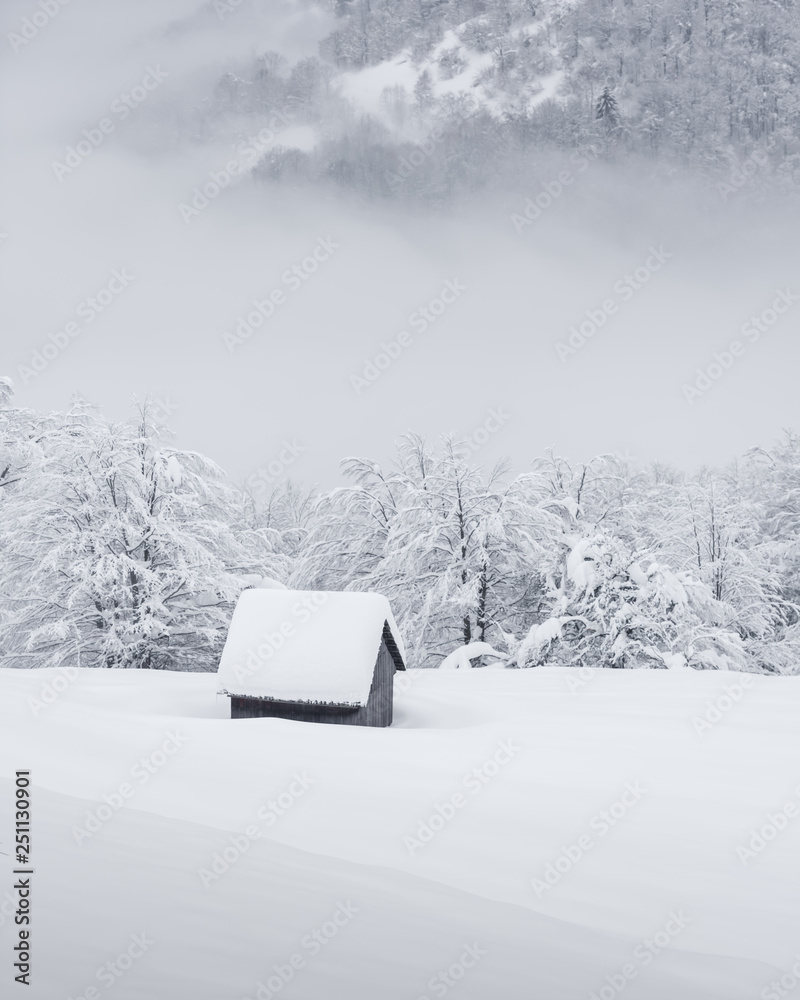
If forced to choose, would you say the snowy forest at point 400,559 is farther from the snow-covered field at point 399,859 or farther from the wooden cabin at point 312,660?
the snow-covered field at point 399,859

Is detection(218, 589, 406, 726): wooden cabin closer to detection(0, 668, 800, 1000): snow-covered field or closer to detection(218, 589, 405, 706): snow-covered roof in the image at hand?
detection(218, 589, 405, 706): snow-covered roof

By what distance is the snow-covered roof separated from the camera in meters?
11.4

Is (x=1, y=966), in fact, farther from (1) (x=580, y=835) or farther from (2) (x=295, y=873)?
(1) (x=580, y=835)

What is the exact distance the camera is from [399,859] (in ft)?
19.5

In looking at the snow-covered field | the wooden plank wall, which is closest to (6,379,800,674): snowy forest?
the wooden plank wall

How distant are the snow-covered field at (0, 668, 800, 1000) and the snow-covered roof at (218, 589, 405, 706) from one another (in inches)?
51.8

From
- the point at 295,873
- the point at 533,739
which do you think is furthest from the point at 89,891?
the point at 533,739

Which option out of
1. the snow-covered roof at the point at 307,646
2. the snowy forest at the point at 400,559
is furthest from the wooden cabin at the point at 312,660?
the snowy forest at the point at 400,559

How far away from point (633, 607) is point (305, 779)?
36.2ft

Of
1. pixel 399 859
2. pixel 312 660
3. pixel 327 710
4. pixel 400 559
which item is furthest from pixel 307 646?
pixel 400 559

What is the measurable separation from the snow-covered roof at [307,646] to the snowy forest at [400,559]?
18.8ft

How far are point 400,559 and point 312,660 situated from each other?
26.8 ft

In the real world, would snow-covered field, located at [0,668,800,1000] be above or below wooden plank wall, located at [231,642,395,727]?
above

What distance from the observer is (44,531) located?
18250mm
